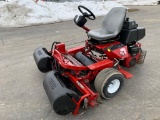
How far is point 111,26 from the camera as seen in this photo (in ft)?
11.4

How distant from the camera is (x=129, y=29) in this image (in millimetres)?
3262

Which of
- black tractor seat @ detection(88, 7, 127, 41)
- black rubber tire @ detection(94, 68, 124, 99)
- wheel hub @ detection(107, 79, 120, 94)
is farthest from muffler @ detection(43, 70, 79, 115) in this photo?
black tractor seat @ detection(88, 7, 127, 41)

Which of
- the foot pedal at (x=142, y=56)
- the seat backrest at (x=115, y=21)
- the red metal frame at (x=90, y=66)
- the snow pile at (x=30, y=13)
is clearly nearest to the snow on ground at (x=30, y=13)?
the snow pile at (x=30, y=13)

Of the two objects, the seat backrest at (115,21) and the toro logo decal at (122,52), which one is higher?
the seat backrest at (115,21)

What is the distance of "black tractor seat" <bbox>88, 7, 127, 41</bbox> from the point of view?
3.20 meters

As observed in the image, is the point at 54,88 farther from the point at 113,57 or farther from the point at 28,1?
the point at 28,1

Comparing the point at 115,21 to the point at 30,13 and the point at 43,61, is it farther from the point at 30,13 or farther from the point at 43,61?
the point at 30,13

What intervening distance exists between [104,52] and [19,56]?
232 cm

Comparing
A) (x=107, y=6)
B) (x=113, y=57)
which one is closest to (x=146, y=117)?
(x=113, y=57)

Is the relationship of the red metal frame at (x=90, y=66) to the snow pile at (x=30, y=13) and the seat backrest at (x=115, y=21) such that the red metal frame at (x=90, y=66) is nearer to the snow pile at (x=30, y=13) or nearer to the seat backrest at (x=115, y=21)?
the seat backrest at (x=115, y=21)

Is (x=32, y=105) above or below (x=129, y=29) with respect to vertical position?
below

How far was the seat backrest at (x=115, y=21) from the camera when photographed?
10.7ft

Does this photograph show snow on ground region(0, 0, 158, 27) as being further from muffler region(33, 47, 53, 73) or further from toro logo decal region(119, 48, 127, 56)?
toro logo decal region(119, 48, 127, 56)

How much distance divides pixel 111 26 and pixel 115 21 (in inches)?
4.5
